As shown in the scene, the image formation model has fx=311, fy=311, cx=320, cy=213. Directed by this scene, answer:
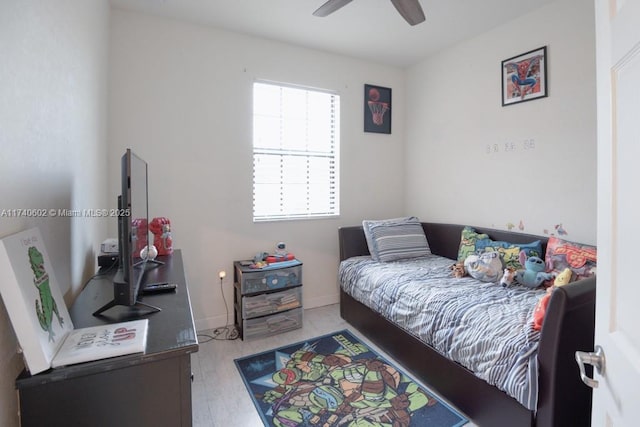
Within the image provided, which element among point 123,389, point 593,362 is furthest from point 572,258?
point 123,389

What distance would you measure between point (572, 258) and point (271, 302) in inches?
85.7

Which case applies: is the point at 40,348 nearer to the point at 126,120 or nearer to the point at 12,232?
the point at 12,232

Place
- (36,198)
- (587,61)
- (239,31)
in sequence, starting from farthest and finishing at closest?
(239,31) → (587,61) → (36,198)

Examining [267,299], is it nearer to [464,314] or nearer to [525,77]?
[464,314]

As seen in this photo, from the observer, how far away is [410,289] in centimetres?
215

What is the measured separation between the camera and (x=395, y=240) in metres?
2.96

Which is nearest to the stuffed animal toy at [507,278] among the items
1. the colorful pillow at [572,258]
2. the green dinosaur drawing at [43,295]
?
the colorful pillow at [572,258]

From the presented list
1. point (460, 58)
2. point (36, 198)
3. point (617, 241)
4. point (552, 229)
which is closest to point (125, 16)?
point (36, 198)

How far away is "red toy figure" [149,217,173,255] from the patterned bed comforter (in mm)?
1508

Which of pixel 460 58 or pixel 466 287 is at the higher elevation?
pixel 460 58

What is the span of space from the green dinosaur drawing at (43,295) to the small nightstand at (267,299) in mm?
1648

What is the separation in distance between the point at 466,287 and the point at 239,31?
2.78 m

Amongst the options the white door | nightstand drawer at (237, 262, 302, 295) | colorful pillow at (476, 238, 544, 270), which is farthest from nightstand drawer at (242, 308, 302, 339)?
the white door

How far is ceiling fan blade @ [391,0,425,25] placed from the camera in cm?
179
